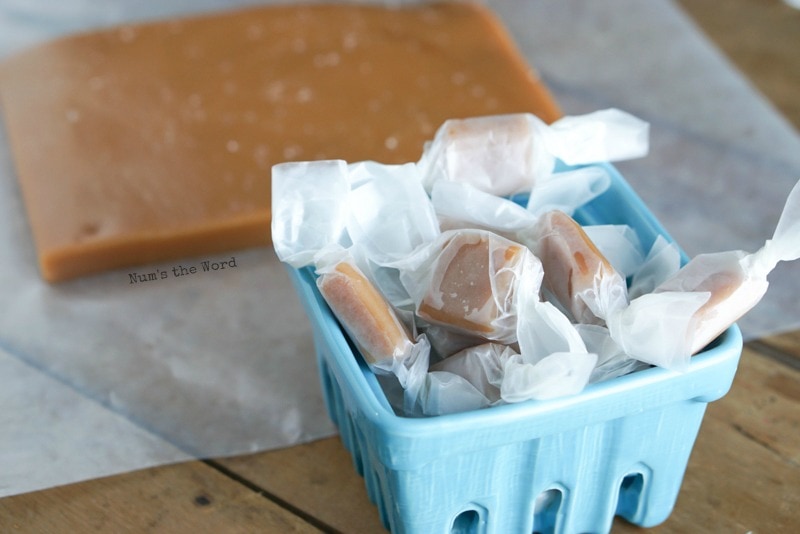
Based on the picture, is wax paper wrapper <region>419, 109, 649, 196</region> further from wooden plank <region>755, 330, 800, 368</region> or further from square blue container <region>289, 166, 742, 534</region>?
wooden plank <region>755, 330, 800, 368</region>

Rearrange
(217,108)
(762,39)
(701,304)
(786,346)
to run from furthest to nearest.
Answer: (762,39) < (217,108) < (786,346) < (701,304)

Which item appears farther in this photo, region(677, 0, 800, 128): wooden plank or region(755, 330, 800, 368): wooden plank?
region(677, 0, 800, 128): wooden plank

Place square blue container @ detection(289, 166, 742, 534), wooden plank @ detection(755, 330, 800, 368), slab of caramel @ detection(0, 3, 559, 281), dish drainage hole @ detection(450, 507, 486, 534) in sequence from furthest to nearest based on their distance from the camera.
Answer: slab of caramel @ detection(0, 3, 559, 281) → wooden plank @ detection(755, 330, 800, 368) → dish drainage hole @ detection(450, 507, 486, 534) → square blue container @ detection(289, 166, 742, 534)

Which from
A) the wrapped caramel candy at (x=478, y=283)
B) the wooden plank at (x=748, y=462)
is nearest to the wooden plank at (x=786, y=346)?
the wooden plank at (x=748, y=462)

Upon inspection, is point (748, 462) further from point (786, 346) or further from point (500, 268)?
point (500, 268)

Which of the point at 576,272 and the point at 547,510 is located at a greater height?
the point at 576,272

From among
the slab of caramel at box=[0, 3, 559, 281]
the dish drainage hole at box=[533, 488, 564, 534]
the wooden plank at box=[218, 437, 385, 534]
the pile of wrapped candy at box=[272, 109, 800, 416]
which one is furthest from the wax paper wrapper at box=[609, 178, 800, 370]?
the slab of caramel at box=[0, 3, 559, 281]

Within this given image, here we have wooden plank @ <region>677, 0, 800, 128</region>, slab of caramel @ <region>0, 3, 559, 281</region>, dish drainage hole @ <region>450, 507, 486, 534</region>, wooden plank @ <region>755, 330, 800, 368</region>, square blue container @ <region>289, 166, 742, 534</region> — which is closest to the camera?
square blue container @ <region>289, 166, 742, 534</region>

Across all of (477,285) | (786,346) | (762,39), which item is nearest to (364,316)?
(477,285)

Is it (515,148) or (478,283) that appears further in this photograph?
(515,148)
